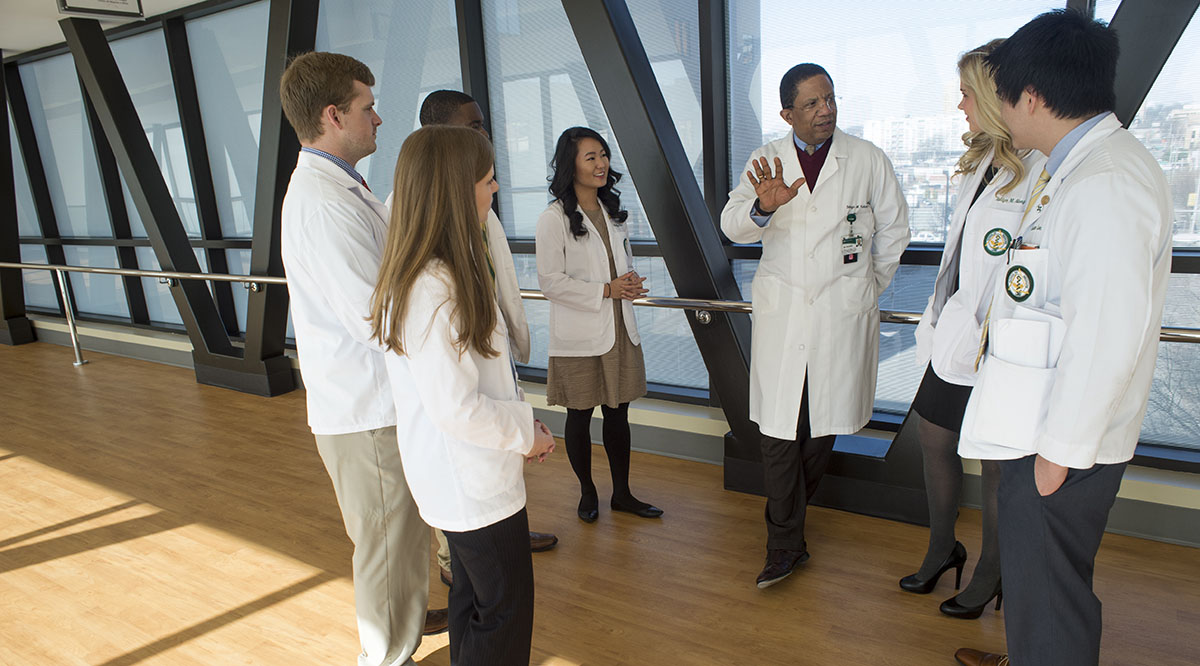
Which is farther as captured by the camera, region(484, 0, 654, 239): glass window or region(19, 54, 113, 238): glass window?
region(19, 54, 113, 238): glass window

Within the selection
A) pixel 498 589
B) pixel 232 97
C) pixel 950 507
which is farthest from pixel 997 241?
pixel 232 97

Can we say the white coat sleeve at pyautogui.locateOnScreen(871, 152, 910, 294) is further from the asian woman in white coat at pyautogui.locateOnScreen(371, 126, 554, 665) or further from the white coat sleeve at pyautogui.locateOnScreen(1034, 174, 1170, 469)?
the asian woman in white coat at pyautogui.locateOnScreen(371, 126, 554, 665)

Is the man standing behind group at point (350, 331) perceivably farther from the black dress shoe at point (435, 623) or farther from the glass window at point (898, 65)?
the glass window at point (898, 65)

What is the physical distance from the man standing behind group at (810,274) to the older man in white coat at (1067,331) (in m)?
0.80

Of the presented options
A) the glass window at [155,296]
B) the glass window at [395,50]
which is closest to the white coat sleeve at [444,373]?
the glass window at [395,50]

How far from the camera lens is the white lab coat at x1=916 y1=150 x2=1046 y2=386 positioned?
167 cm

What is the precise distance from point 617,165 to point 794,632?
235 centimetres

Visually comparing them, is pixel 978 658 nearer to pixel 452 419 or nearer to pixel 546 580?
pixel 546 580

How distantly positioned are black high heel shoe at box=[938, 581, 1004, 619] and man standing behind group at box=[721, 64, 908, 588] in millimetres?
449

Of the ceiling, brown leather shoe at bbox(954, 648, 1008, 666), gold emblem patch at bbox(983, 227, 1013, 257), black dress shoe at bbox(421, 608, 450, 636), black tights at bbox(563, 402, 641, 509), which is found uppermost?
the ceiling

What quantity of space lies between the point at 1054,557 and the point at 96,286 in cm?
799

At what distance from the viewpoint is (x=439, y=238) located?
4.54 feet

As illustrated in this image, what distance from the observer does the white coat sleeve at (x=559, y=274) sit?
2.62 meters

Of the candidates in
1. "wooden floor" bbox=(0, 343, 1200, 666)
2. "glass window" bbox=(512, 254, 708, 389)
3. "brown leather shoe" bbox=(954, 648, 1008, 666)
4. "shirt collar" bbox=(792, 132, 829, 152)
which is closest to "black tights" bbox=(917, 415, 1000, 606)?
"wooden floor" bbox=(0, 343, 1200, 666)
